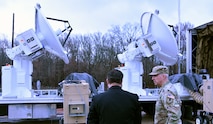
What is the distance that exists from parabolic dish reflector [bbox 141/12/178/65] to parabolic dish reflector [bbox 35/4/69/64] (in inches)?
101

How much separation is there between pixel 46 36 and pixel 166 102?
5.58 meters

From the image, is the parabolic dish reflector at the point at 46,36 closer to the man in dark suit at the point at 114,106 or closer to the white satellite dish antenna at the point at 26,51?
the white satellite dish antenna at the point at 26,51

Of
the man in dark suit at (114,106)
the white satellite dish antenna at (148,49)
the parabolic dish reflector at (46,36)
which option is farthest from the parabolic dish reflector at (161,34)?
the man in dark suit at (114,106)

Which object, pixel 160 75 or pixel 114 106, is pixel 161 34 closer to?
pixel 160 75

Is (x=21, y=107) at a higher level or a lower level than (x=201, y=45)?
lower

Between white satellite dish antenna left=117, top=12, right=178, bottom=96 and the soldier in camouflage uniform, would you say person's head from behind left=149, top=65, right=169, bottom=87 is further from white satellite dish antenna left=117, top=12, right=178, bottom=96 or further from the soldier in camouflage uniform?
white satellite dish antenna left=117, top=12, right=178, bottom=96

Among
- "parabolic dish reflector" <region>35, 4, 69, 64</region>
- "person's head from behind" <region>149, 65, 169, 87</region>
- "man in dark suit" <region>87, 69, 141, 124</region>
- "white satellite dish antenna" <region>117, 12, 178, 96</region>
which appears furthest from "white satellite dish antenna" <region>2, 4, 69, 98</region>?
"man in dark suit" <region>87, 69, 141, 124</region>

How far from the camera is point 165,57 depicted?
934 centimetres

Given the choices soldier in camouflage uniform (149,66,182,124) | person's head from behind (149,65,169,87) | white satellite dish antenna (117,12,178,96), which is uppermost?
white satellite dish antenna (117,12,178,96)

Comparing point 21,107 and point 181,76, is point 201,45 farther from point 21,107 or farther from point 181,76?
point 21,107

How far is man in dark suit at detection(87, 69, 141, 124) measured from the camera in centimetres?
280

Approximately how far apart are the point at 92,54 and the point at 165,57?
1697cm

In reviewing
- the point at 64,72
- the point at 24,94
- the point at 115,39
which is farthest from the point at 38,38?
the point at 115,39

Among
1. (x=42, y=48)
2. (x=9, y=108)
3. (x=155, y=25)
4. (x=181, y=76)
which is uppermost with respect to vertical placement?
(x=155, y=25)
